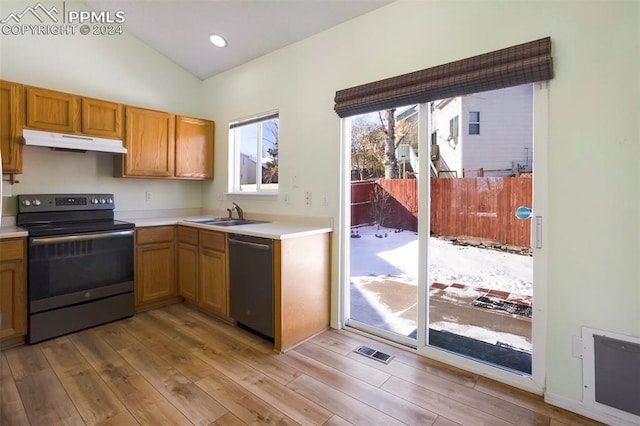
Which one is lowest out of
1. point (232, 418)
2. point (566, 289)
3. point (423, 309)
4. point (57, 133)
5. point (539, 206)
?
point (232, 418)

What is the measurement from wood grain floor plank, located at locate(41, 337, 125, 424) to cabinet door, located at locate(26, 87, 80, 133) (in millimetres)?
1800

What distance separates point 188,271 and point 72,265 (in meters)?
0.95

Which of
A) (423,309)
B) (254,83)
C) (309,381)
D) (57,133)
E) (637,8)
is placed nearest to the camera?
(637,8)

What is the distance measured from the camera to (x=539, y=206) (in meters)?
1.91

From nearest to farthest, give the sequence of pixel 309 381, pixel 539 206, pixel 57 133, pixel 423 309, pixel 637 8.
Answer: pixel 637 8 → pixel 539 206 → pixel 309 381 → pixel 423 309 → pixel 57 133

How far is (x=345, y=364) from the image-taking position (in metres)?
2.26

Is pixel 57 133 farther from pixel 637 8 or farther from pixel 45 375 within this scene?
pixel 637 8

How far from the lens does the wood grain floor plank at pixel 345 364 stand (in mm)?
2094

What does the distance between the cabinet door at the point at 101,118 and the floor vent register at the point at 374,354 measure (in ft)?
9.88

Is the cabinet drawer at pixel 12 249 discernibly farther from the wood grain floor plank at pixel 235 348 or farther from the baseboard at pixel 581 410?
the baseboard at pixel 581 410

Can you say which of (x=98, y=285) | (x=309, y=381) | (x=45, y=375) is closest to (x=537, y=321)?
(x=309, y=381)

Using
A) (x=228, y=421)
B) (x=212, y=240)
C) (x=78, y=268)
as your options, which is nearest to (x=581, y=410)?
(x=228, y=421)

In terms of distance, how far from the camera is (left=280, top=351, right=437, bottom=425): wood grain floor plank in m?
1.75

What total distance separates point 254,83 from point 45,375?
3013mm
